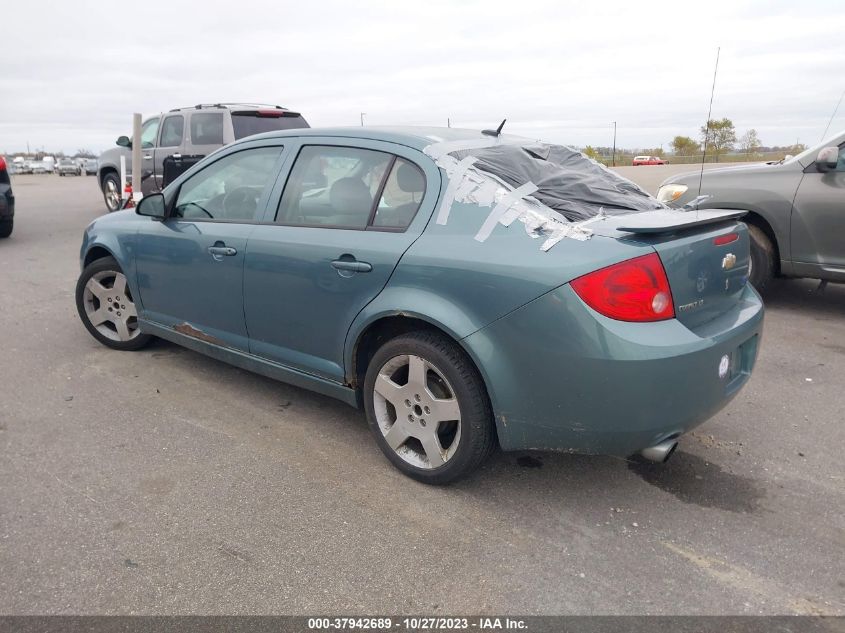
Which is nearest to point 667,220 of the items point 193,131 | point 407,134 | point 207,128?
point 407,134

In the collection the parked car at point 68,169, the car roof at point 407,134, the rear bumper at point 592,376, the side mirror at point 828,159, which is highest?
the car roof at point 407,134

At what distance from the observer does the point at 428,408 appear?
121 inches

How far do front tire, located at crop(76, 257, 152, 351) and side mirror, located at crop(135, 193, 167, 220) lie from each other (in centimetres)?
62

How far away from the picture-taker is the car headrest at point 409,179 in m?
3.19

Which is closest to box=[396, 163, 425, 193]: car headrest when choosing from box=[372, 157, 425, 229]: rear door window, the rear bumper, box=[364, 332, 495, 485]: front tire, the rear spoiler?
box=[372, 157, 425, 229]: rear door window

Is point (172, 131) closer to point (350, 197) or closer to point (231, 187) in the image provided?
point (231, 187)

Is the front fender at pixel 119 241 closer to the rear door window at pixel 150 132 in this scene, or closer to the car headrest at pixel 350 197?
the car headrest at pixel 350 197

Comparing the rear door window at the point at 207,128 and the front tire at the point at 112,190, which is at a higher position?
the rear door window at the point at 207,128

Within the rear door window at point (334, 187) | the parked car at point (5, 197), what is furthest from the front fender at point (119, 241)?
the parked car at point (5, 197)

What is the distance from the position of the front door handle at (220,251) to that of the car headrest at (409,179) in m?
1.11

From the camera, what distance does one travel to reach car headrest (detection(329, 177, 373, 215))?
11.1 feet

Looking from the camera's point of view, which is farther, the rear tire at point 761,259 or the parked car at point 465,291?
the rear tire at point 761,259

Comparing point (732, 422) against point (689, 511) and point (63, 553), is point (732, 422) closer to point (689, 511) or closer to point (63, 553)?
point (689, 511)

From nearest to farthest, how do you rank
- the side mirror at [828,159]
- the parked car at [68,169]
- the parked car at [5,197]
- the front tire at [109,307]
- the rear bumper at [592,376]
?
the rear bumper at [592,376] → the front tire at [109,307] → the side mirror at [828,159] → the parked car at [5,197] → the parked car at [68,169]
